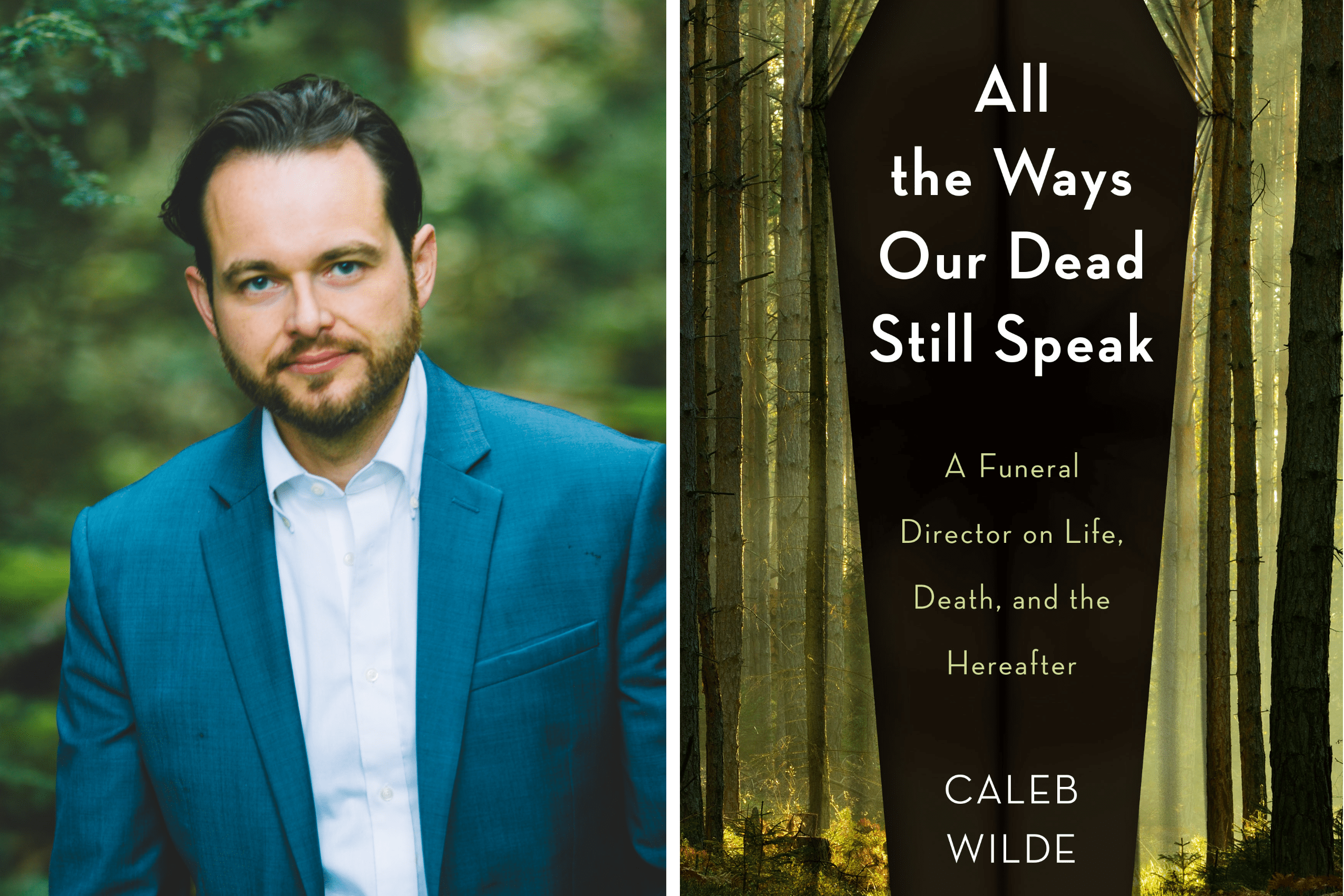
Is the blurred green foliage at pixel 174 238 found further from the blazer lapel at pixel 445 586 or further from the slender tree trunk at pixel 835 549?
the slender tree trunk at pixel 835 549

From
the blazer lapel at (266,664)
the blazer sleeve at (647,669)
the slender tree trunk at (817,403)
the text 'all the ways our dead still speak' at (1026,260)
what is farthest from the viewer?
the slender tree trunk at (817,403)

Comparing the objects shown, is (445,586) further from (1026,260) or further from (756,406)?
(1026,260)

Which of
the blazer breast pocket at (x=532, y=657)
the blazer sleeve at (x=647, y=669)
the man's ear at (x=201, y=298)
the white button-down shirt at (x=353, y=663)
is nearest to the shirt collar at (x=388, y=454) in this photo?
the white button-down shirt at (x=353, y=663)

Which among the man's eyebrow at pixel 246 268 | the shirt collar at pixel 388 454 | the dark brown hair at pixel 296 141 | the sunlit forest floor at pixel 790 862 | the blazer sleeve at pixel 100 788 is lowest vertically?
the sunlit forest floor at pixel 790 862

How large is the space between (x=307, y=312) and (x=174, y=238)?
32cm

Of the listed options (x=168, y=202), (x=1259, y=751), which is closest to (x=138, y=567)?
(x=168, y=202)

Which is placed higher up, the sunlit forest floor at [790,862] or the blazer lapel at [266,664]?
the blazer lapel at [266,664]

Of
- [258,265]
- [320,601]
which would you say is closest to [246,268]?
[258,265]

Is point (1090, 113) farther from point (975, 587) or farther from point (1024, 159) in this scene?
point (975, 587)

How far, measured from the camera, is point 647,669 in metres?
2.02

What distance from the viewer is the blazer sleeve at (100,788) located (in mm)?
1821

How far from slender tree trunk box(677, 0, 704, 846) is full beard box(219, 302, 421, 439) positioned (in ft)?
3.77

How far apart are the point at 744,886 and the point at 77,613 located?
202cm

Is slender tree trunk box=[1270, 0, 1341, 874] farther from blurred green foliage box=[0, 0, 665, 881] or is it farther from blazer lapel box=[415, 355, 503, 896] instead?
blazer lapel box=[415, 355, 503, 896]
